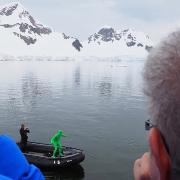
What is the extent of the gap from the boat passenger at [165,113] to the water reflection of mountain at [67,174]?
20.6m

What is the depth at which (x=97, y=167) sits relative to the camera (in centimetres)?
2275

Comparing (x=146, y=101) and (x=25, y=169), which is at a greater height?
(x=146, y=101)

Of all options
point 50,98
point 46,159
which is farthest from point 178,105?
point 50,98

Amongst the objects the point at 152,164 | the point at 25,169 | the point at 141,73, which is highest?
the point at 141,73

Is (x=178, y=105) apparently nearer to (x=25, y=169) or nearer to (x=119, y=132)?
(x=25, y=169)

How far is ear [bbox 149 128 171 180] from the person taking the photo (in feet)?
4.89

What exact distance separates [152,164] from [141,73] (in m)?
0.39

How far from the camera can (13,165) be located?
2203 mm

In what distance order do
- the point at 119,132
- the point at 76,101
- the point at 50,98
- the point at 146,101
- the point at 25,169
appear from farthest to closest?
the point at 50,98 → the point at 76,101 → the point at 119,132 → the point at 25,169 → the point at 146,101

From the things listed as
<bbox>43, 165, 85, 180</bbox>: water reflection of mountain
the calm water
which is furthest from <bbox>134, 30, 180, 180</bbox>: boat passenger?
<bbox>43, 165, 85, 180</bbox>: water reflection of mountain

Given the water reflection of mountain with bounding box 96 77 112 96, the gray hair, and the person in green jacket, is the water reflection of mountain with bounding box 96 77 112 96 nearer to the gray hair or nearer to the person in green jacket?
the person in green jacket

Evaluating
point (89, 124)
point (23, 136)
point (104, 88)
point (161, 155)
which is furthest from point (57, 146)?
point (104, 88)

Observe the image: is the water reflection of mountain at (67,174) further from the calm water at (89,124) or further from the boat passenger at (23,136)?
the boat passenger at (23,136)

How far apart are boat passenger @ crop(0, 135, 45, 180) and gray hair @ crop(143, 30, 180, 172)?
0.92 meters
